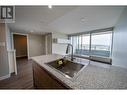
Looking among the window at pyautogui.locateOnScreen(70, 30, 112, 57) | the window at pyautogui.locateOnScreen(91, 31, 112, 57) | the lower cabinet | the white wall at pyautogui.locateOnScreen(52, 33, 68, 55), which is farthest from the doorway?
the lower cabinet

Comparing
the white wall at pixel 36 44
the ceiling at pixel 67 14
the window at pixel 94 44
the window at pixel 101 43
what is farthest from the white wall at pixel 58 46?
the ceiling at pixel 67 14

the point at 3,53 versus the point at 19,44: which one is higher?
the point at 19,44

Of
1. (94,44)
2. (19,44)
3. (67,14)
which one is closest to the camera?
(67,14)

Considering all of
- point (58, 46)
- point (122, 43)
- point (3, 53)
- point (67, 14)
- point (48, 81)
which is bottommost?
point (48, 81)

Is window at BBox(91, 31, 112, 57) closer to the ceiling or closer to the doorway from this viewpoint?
the ceiling

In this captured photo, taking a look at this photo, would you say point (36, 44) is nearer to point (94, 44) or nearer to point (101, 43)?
point (94, 44)

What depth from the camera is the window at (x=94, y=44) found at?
4.18 m

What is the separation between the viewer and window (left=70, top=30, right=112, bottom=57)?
4.18 meters

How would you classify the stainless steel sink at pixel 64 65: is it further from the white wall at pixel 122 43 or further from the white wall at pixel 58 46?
the white wall at pixel 58 46

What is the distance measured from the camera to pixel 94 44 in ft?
15.6

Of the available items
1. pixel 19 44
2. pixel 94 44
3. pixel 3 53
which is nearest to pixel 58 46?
pixel 94 44
